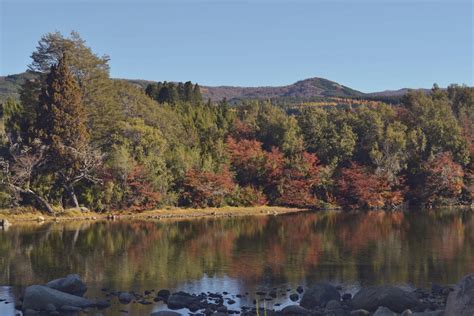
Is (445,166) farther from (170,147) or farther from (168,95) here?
(168,95)

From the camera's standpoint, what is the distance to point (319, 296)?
20.4m

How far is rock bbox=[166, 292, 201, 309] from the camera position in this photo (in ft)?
66.0

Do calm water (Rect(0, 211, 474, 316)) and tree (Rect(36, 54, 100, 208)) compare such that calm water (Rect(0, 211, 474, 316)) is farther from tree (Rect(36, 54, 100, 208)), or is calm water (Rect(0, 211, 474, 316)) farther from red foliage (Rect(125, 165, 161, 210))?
tree (Rect(36, 54, 100, 208))

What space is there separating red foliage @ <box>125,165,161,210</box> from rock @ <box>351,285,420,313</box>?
3373 cm

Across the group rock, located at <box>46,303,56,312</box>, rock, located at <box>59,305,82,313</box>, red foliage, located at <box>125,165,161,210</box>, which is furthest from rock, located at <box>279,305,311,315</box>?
red foliage, located at <box>125,165,161,210</box>

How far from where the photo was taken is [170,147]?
189ft

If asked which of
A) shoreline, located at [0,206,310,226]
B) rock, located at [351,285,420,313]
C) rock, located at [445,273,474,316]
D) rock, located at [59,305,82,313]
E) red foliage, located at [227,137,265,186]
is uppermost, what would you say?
red foliage, located at [227,137,265,186]

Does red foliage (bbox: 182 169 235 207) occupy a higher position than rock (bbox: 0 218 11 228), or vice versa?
red foliage (bbox: 182 169 235 207)

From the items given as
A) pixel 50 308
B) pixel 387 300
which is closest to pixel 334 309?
pixel 387 300

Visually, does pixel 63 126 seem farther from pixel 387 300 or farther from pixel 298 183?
pixel 387 300

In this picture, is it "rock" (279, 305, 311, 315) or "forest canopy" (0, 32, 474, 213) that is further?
"forest canopy" (0, 32, 474, 213)

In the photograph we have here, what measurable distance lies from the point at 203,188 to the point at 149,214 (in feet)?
19.3

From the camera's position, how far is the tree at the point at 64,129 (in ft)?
157

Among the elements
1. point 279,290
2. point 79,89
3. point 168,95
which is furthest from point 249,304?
point 168,95
